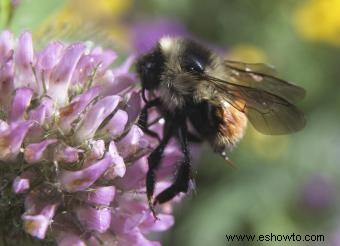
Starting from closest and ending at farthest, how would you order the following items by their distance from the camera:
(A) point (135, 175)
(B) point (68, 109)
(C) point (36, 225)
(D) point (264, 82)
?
1. (C) point (36, 225)
2. (B) point (68, 109)
3. (A) point (135, 175)
4. (D) point (264, 82)

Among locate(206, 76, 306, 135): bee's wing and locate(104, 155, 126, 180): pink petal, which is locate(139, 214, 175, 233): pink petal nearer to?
locate(104, 155, 126, 180): pink petal

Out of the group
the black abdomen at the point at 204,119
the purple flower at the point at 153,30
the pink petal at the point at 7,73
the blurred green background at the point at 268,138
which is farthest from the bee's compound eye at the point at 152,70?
the purple flower at the point at 153,30

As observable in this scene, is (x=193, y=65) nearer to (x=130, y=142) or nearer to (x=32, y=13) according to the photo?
(x=130, y=142)

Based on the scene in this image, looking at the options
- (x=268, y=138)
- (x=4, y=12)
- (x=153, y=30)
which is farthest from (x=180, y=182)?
(x=153, y=30)

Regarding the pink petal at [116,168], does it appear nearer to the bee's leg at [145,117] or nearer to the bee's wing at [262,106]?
the bee's leg at [145,117]

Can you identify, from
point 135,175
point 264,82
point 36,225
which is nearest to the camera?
point 36,225

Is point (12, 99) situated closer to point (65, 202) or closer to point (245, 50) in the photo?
point (65, 202)

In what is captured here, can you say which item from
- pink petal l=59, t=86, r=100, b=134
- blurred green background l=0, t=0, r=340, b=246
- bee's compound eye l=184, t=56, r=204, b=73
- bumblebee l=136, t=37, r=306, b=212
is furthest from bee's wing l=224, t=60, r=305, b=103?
blurred green background l=0, t=0, r=340, b=246
